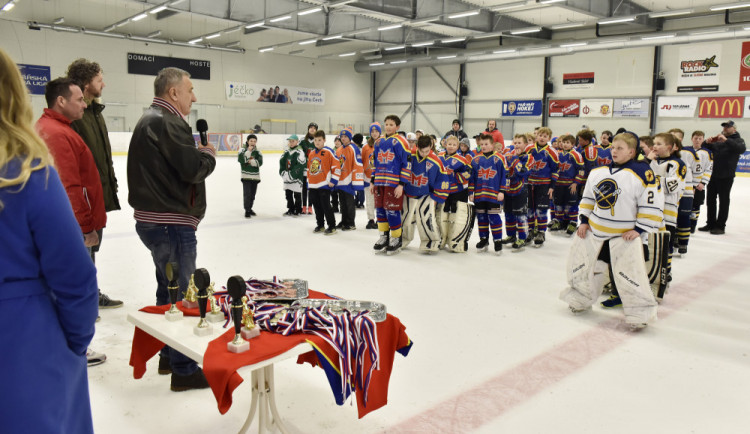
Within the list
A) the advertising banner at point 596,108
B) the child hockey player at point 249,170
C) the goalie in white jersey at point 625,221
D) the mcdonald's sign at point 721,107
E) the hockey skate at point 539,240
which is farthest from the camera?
the advertising banner at point 596,108

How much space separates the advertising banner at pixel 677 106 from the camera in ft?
60.7

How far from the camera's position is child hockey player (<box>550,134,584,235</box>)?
7430mm

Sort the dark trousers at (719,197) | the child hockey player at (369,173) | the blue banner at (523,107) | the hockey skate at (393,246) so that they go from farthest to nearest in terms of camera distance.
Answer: the blue banner at (523,107)
the child hockey player at (369,173)
the dark trousers at (719,197)
the hockey skate at (393,246)

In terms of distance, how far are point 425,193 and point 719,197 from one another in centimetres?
437

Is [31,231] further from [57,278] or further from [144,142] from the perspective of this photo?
[144,142]

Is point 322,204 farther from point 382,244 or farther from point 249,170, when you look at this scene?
point 249,170

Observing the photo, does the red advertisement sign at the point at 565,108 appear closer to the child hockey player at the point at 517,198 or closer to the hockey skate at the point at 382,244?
the child hockey player at the point at 517,198

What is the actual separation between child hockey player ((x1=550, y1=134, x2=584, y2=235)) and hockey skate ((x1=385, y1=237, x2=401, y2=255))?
8.67 ft

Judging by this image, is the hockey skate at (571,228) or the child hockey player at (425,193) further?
the hockey skate at (571,228)

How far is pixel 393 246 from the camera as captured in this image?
20.6ft

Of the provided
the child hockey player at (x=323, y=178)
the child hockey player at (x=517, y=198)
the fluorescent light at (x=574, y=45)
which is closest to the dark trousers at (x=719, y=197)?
the child hockey player at (x=517, y=198)

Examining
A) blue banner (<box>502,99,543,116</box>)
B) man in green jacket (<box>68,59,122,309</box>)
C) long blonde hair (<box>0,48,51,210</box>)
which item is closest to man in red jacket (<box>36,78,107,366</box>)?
man in green jacket (<box>68,59,122,309</box>)

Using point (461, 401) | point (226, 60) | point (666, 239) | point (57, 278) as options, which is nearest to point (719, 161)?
point (666, 239)

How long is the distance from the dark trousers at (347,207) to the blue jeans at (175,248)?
16.2ft
